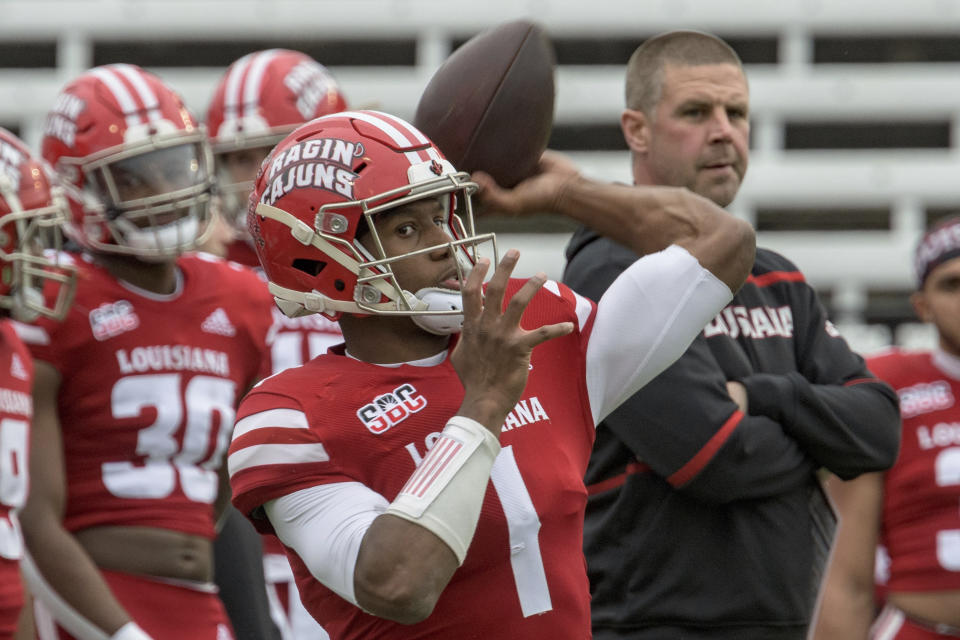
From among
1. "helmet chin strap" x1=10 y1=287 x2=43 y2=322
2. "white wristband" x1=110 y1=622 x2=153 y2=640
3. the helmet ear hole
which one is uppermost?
the helmet ear hole

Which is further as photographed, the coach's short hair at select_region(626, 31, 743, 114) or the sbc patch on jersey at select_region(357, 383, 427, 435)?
the coach's short hair at select_region(626, 31, 743, 114)

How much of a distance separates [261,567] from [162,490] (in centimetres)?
64

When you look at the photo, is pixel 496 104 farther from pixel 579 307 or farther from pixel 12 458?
pixel 12 458

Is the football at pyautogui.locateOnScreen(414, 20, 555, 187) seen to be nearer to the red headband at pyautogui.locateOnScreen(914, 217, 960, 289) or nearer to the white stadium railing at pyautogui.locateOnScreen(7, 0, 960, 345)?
the red headband at pyautogui.locateOnScreen(914, 217, 960, 289)

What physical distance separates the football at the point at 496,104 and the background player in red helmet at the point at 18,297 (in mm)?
1394

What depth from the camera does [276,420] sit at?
8.23 feet

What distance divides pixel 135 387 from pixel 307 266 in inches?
68.9

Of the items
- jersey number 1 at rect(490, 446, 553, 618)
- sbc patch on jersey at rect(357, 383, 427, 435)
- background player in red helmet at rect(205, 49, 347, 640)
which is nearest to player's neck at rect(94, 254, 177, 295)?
background player in red helmet at rect(205, 49, 347, 640)

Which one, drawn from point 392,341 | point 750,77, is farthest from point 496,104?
point 750,77

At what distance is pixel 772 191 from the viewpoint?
13.9 meters

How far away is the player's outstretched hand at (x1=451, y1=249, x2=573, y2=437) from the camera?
7.80 ft

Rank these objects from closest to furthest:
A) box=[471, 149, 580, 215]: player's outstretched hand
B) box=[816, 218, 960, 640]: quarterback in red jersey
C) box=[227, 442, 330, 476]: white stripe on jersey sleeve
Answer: box=[227, 442, 330, 476]: white stripe on jersey sleeve → box=[471, 149, 580, 215]: player's outstretched hand → box=[816, 218, 960, 640]: quarterback in red jersey

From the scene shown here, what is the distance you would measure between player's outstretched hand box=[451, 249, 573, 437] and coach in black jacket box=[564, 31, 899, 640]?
996mm

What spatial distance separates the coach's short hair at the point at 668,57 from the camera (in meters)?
3.97
